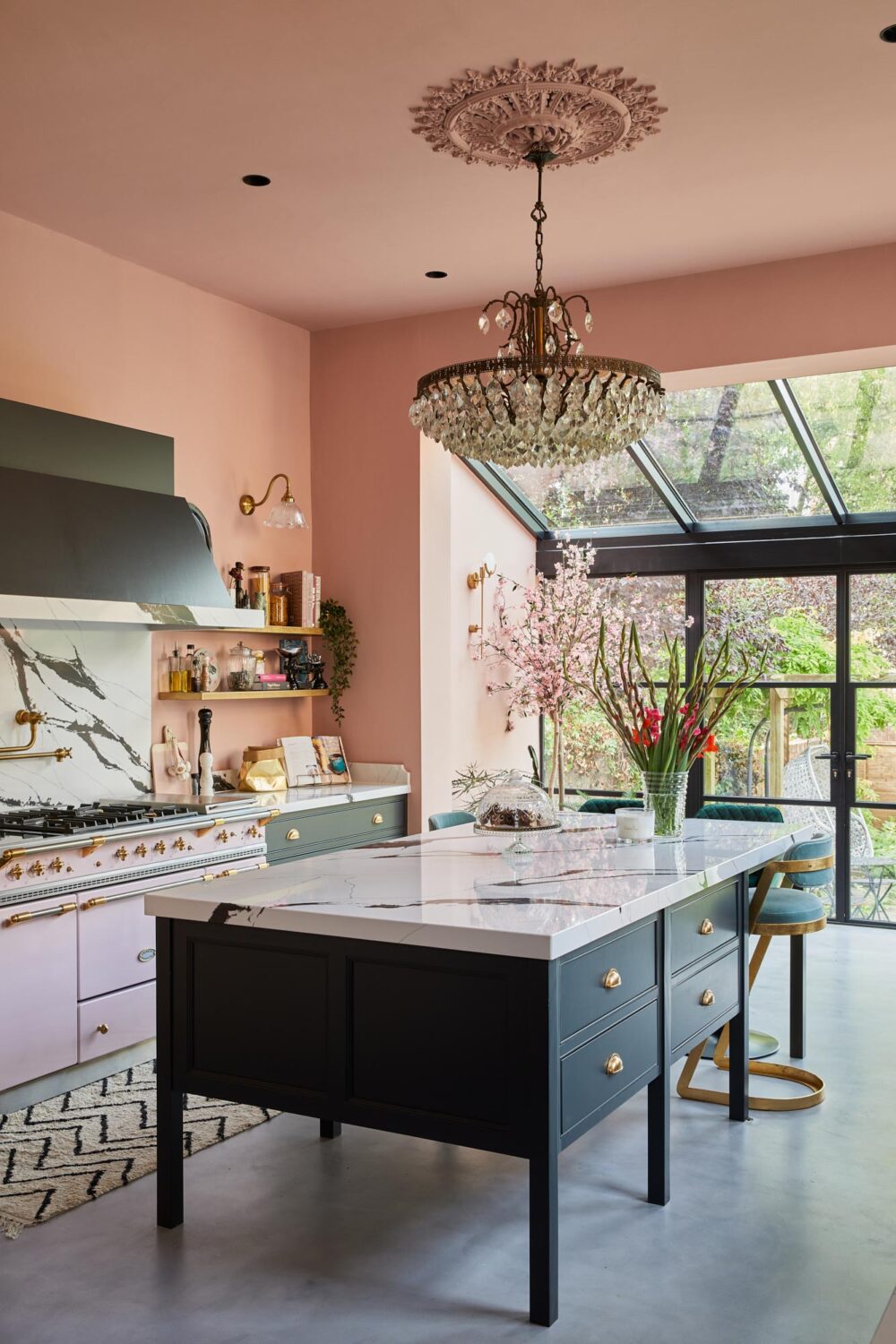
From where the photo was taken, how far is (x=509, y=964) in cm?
262

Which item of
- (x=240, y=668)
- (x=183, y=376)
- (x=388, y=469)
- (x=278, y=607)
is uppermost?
(x=183, y=376)

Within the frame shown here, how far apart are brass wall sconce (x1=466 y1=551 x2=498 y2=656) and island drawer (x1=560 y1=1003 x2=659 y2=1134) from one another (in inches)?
175

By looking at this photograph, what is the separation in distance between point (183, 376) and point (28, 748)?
1.85 meters

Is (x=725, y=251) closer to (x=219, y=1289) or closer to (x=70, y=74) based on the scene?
(x=70, y=74)

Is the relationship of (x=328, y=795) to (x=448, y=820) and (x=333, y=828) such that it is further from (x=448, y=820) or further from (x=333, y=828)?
(x=448, y=820)

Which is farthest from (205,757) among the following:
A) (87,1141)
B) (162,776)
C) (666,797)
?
(666,797)

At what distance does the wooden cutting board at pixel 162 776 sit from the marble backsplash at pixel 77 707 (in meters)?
0.05

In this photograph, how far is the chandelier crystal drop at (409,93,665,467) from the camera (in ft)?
10.7

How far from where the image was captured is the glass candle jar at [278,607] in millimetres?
5812

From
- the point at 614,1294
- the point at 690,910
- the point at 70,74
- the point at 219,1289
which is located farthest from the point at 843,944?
the point at 70,74

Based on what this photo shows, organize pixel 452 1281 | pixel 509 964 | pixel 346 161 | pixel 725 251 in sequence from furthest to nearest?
pixel 725 251
pixel 346 161
pixel 452 1281
pixel 509 964

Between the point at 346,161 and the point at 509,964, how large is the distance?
9.08 feet

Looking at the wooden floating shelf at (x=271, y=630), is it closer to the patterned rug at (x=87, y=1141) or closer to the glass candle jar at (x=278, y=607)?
the glass candle jar at (x=278, y=607)

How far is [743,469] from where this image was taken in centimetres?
680
